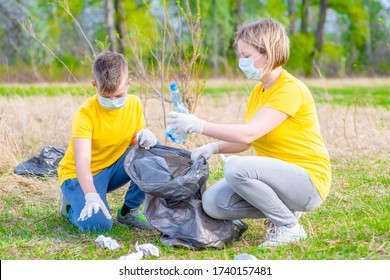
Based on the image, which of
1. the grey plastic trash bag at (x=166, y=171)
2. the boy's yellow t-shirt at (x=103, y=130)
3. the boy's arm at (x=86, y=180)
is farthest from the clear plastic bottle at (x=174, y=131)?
the boy's arm at (x=86, y=180)

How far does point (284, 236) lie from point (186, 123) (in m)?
0.73

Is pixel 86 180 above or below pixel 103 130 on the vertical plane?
below

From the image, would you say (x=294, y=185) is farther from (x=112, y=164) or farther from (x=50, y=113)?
(x=50, y=113)

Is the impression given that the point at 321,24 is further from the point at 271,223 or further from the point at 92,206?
the point at 92,206

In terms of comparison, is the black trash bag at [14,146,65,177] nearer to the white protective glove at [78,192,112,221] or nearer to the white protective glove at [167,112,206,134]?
the white protective glove at [78,192,112,221]

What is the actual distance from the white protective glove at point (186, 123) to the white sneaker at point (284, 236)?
64cm

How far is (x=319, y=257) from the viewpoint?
2814 millimetres

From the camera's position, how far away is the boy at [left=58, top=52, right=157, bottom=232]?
324 centimetres

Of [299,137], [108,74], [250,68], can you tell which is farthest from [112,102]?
[299,137]

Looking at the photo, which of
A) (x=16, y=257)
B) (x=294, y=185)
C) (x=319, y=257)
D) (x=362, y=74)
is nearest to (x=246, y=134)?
(x=294, y=185)

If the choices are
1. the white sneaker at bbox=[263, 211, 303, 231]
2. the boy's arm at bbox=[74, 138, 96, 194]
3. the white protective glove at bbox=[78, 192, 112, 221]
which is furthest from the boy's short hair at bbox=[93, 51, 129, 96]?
the white sneaker at bbox=[263, 211, 303, 231]

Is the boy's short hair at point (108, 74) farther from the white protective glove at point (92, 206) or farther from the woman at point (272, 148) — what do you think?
the white protective glove at point (92, 206)

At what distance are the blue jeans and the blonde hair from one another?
3.34 feet

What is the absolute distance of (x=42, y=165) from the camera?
16.3 ft
